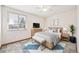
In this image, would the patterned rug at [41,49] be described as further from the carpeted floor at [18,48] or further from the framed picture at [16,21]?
the framed picture at [16,21]

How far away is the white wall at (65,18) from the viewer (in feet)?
5.07

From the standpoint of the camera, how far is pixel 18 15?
5.28 ft

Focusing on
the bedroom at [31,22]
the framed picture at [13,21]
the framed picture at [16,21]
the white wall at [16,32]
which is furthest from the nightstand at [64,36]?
the framed picture at [13,21]

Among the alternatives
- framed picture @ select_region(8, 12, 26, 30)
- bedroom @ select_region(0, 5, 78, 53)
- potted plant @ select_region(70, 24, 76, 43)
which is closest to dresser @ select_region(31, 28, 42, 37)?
bedroom @ select_region(0, 5, 78, 53)

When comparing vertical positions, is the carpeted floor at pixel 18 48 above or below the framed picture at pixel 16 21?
below

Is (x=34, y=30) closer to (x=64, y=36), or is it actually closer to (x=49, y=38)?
(x=49, y=38)

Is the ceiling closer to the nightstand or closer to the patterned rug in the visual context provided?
the nightstand

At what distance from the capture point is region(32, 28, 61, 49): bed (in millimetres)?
1580

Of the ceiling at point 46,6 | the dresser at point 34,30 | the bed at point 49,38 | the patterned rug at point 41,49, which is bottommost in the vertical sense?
the patterned rug at point 41,49

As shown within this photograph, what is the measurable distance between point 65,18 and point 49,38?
0.48 metres

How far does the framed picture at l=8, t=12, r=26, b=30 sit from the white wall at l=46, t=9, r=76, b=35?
19.1 inches
